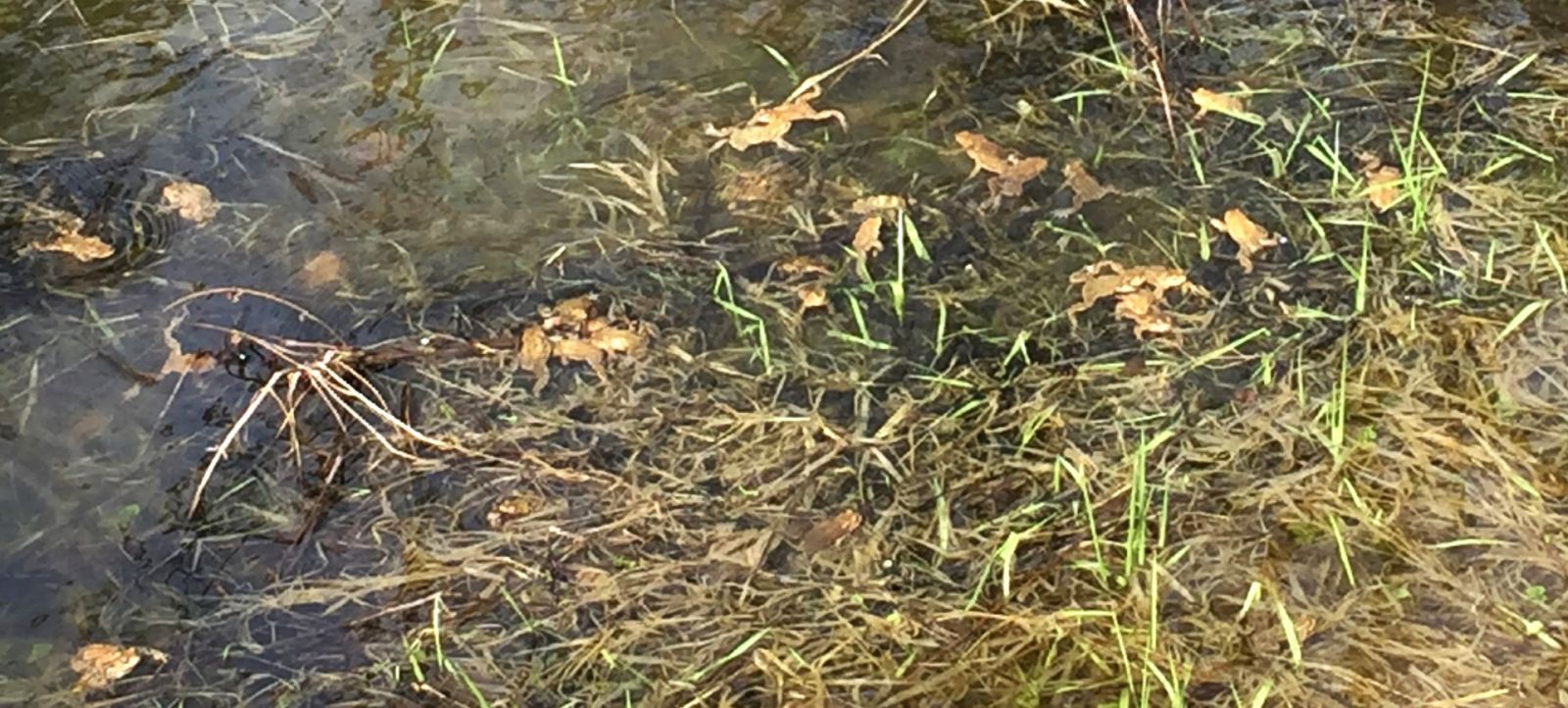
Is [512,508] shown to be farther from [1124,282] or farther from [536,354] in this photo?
[1124,282]

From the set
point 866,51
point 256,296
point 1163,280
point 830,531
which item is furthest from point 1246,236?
point 256,296

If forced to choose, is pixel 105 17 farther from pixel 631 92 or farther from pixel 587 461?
pixel 587 461

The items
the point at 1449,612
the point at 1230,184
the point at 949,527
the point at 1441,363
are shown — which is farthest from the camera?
the point at 1230,184

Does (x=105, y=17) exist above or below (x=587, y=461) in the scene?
above

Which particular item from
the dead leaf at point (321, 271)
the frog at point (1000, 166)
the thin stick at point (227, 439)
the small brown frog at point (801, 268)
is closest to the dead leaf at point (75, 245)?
the dead leaf at point (321, 271)

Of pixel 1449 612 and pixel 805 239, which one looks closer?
pixel 1449 612

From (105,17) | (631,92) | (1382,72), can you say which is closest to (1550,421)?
(1382,72)

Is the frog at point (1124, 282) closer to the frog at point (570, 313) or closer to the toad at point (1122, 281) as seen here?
the toad at point (1122, 281)
